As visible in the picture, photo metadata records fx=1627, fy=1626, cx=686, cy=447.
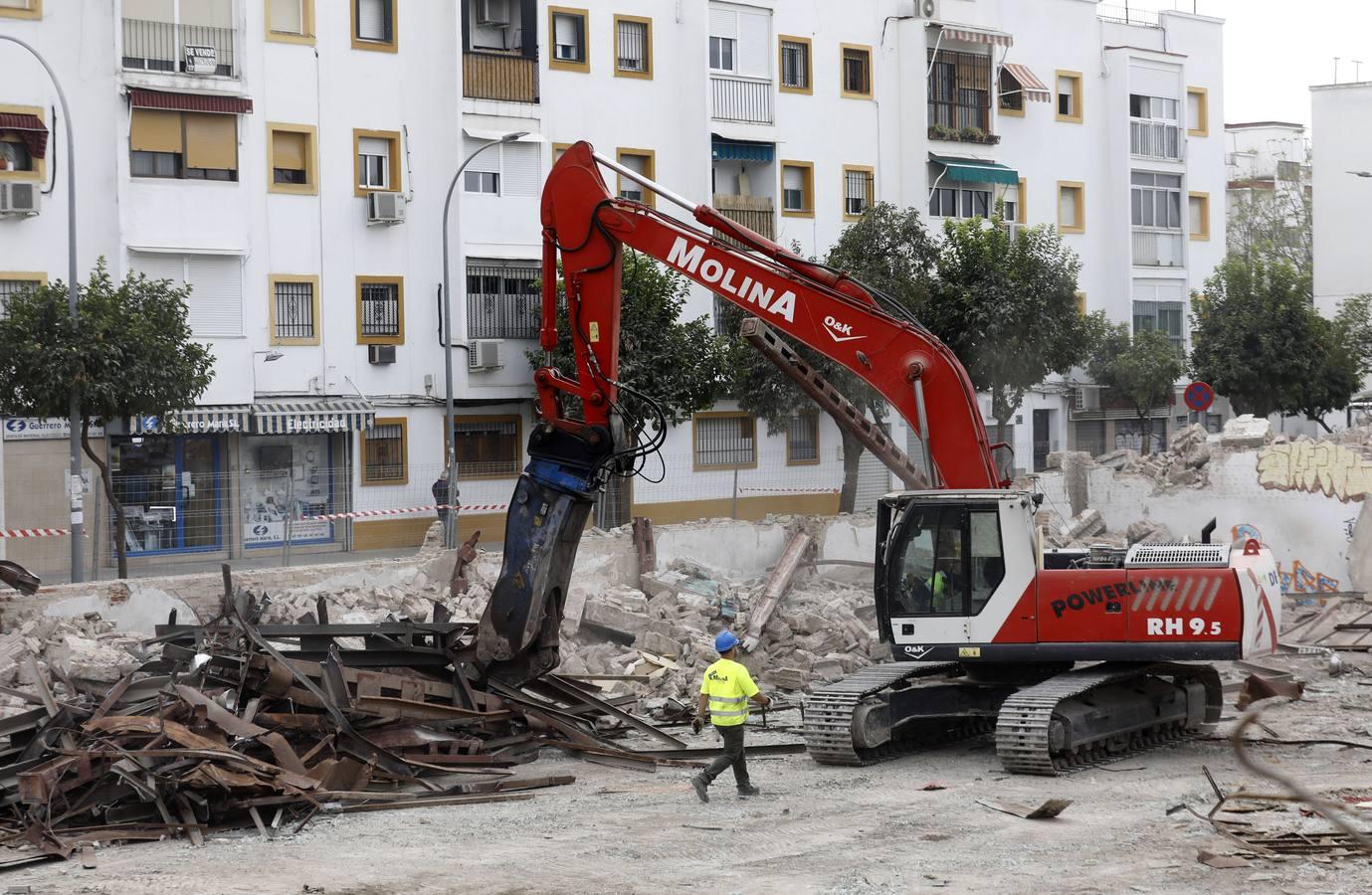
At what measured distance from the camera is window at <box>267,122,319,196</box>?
32281 mm

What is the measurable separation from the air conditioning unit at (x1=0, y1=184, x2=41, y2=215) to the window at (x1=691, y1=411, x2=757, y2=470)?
48.3ft

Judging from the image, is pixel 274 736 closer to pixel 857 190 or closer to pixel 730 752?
pixel 730 752

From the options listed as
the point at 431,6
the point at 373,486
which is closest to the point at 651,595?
the point at 373,486

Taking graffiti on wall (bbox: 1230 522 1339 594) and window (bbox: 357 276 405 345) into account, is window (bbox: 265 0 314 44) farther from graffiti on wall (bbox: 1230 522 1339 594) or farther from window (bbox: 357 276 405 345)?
graffiti on wall (bbox: 1230 522 1339 594)

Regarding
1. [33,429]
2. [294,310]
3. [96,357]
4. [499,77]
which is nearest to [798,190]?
[499,77]

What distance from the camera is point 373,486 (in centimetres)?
2583

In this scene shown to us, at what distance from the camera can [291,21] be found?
1275 inches

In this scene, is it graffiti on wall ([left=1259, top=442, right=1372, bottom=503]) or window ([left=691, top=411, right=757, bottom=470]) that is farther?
window ([left=691, top=411, right=757, bottom=470])

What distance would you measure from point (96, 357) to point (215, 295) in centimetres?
817

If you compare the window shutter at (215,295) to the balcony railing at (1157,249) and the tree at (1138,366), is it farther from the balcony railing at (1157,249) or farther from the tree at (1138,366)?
the balcony railing at (1157,249)

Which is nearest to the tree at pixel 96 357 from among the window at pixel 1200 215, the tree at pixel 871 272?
the tree at pixel 871 272

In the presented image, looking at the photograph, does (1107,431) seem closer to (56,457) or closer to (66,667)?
(56,457)

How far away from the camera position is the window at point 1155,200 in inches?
1829

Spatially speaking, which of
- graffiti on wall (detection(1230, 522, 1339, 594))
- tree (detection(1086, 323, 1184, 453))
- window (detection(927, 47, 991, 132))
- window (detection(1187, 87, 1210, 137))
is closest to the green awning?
window (detection(927, 47, 991, 132))
